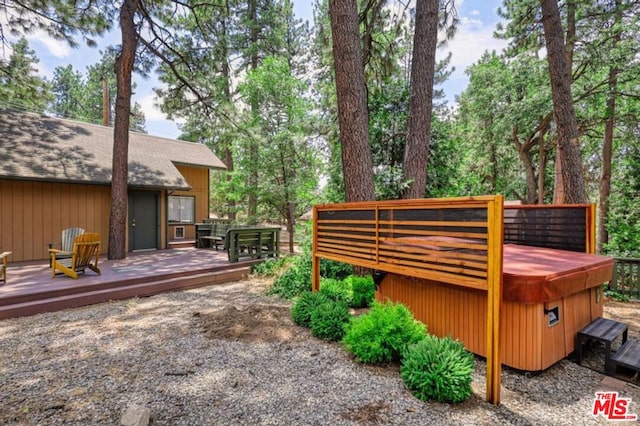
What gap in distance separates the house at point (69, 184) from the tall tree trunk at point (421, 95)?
7.63 meters

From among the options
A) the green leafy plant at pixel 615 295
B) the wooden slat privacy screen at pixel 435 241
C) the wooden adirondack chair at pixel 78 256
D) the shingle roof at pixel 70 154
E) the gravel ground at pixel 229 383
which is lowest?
the green leafy plant at pixel 615 295

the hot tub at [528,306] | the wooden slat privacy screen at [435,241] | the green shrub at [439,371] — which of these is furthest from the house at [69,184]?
the green shrub at [439,371]

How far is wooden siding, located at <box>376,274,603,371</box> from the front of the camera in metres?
2.83

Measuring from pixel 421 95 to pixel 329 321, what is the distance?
182 inches

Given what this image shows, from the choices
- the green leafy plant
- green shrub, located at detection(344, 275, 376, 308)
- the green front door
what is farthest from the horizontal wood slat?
the green front door

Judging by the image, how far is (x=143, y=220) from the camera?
10.2 m

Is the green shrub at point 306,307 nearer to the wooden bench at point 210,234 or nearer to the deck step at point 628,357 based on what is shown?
the deck step at point 628,357

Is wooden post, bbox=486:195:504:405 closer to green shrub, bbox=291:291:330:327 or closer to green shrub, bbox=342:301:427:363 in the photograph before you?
green shrub, bbox=342:301:427:363

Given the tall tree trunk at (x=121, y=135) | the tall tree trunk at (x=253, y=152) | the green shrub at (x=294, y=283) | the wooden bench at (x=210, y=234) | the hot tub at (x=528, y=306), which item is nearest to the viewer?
the hot tub at (x=528, y=306)

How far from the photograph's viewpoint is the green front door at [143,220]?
9906mm

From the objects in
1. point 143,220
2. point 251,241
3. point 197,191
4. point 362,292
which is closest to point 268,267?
point 251,241

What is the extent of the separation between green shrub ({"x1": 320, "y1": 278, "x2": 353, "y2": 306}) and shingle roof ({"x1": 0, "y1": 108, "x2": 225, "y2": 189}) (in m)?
7.32

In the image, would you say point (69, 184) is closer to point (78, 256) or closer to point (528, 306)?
point (78, 256)

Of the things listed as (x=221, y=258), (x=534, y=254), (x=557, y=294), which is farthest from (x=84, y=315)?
(x=534, y=254)
